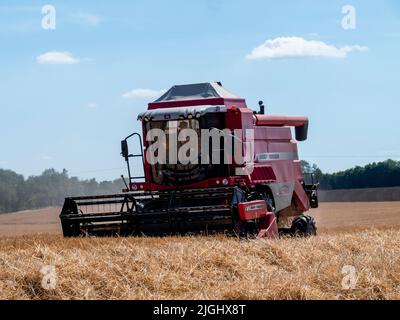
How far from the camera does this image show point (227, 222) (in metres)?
14.4

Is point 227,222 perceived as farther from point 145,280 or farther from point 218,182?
point 145,280

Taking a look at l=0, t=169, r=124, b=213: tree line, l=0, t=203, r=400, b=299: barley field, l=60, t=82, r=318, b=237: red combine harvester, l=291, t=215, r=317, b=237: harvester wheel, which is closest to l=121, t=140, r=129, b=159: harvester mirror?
l=60, t=82, r=318, b=237: red combine harvester

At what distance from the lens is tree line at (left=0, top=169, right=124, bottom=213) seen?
7856 centimetres

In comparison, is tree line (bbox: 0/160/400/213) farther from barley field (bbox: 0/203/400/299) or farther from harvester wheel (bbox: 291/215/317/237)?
barley field (bbox: 0/203/400/299)

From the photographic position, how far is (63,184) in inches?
3265

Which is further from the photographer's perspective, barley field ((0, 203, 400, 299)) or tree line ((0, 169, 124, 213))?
tree line ((0, 169, 124, 213))

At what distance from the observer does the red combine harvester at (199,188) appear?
1470 cm

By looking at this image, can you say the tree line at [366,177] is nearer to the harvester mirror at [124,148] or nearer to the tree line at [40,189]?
the tree line at [40,189]

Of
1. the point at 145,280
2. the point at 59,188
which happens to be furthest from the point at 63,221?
the point at 59,188

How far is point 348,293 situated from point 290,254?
2.41 metres

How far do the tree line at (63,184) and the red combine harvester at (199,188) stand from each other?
47.3m

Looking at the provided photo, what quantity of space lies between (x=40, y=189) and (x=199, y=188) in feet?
225

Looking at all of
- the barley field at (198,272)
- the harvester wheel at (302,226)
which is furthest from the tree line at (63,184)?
the barley field at (198,272)
